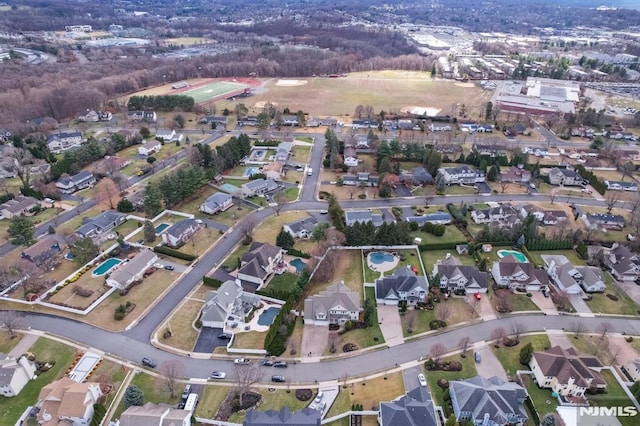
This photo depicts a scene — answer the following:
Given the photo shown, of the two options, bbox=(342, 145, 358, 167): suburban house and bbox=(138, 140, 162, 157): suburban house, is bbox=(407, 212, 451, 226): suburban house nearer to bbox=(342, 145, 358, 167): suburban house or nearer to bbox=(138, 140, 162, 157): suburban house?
bbox=(342, 145, 358, 167): suburban house

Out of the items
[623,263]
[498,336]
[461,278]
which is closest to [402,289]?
[461,278]

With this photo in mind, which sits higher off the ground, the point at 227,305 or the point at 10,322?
the point at 227,305

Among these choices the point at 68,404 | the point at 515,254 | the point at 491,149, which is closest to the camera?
the point at 68,404

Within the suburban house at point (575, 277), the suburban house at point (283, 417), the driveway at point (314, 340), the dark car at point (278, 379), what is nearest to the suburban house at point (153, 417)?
the suburban house at point (283, 417)

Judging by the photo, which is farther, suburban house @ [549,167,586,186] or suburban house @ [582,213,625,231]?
suburban house @ [549,167,586,186]

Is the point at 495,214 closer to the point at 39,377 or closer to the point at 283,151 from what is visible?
the point at 283,151

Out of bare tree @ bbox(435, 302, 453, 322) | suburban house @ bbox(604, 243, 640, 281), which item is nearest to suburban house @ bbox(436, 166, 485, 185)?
suburban house @ bbox(604, 243, 640, 281)
